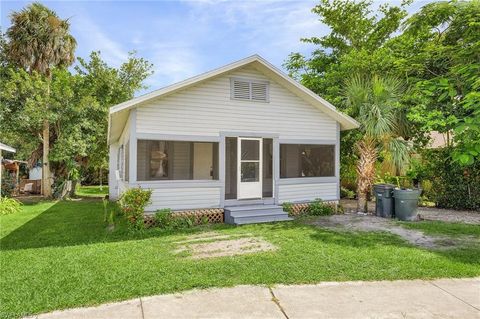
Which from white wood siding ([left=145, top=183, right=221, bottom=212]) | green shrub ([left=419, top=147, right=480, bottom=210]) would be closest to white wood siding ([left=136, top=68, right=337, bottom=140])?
white wood siding ([left=145, top=183, right=221, bottom=212])

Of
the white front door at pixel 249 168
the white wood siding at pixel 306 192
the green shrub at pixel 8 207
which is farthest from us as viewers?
the green shrub at pixel 8 207

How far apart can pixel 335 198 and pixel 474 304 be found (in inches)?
301

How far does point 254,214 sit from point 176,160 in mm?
2963

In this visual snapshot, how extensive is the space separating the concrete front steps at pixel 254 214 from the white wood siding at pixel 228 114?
2.51m

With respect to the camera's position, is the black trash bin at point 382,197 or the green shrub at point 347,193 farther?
the green shrub at point 347,193

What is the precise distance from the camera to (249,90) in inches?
397

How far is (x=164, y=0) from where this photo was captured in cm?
892

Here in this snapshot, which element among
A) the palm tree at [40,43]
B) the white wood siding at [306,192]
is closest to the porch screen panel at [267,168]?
the white wood siding at [306,192]

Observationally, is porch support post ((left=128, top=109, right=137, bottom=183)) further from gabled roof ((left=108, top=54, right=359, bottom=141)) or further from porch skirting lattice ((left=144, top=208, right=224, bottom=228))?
porch skirting lattice ((left=144, top=208, right=224, bottom=228))

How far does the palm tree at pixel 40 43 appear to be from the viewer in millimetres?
16156

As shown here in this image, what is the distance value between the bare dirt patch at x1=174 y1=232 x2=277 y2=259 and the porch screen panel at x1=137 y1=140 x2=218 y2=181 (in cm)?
241

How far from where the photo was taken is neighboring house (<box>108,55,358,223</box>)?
8.88m

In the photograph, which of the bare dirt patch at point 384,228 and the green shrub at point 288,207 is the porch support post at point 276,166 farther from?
the bare dirt patch at point 384,228

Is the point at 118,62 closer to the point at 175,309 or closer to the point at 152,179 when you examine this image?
the point at 152,179
